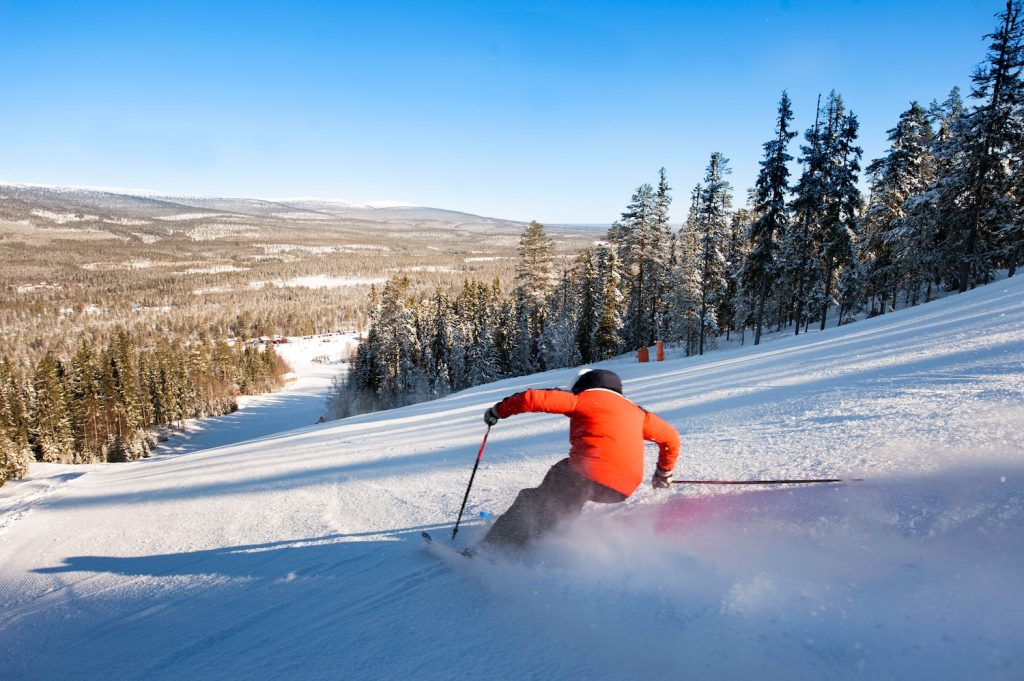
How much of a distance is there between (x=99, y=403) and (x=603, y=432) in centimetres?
6178

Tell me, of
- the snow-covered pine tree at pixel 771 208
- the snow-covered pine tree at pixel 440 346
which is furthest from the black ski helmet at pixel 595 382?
the snow-covered pine tree at pixel 440 346

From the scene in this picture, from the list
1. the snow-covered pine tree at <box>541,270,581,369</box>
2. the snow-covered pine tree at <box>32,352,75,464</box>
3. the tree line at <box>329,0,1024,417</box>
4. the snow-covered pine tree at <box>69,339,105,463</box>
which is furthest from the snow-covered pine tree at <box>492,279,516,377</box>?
the snow-covered pine tree at <box>69,339,105,463</box>

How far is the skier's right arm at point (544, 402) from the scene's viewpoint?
384 centimetres

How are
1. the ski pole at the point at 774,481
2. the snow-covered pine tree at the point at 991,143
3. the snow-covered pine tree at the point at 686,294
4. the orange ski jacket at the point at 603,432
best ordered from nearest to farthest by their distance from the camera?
the ski pole at the point at 774,481 < the orange ski jacket at the point at 603,432 < the snow-covered pine tree at the point at 991,143 < the snow-covered pine tree at the point at 686,294

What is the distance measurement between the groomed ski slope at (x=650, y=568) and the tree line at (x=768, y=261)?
71.2 ft

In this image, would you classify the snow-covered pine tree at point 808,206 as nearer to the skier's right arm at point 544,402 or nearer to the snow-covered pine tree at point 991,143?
the snow-covered pine tree at point 991,143

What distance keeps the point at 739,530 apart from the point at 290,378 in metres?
102

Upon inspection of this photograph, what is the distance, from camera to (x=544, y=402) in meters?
3.86

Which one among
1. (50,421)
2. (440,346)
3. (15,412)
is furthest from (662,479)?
(50,421)

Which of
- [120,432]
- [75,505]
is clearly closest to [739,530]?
[75,505]

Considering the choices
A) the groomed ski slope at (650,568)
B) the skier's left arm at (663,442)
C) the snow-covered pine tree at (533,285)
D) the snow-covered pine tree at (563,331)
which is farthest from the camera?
the snow-covered pine tree at (533,285)

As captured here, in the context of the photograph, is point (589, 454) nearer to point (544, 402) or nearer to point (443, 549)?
point (544, 402)

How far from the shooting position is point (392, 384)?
4828 centimetres

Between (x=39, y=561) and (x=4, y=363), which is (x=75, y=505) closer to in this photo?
(x=39, y=561)
